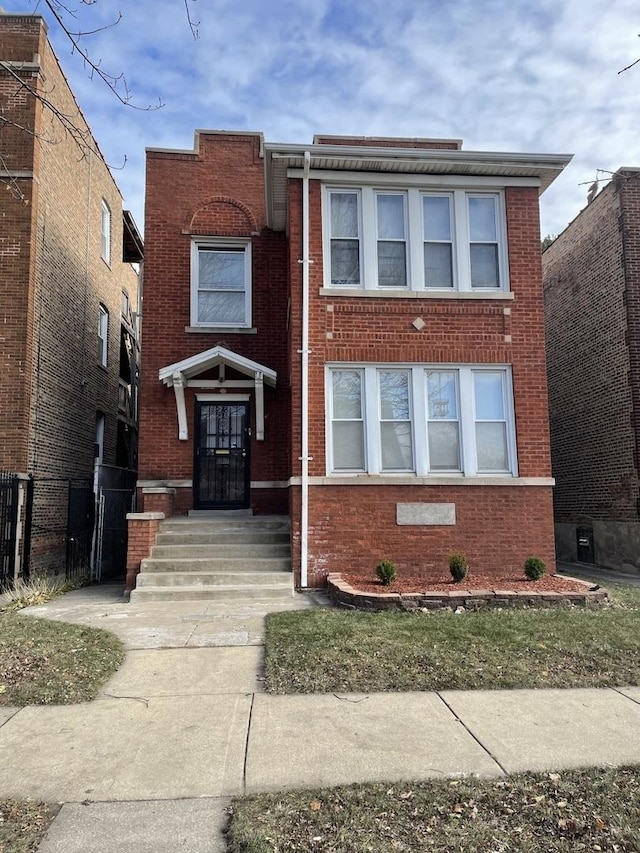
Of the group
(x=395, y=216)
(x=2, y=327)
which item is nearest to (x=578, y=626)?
(x=395, y=216)

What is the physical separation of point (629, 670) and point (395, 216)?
787 cm

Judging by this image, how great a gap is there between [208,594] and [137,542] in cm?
157

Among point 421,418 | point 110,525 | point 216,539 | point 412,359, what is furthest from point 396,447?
point 110,525

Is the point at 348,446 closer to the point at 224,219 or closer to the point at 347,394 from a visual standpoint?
the point at 347,394

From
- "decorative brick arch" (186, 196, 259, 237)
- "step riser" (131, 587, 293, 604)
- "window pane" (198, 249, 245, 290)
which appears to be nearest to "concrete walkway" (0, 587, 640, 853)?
"step riser" (131, 587, 293, 604)

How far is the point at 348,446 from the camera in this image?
33.3ft

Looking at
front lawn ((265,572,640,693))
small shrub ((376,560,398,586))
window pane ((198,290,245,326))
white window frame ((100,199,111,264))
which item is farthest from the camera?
white window frame ((100,199,111,264))

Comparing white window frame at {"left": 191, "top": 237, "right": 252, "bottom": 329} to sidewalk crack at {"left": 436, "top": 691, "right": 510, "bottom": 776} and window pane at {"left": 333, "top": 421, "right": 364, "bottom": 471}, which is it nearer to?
window pane at {"left": 333, "top": 421, "right": 364, "bottom": 471}

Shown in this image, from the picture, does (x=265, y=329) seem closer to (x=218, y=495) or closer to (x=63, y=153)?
(x=218, y=495)

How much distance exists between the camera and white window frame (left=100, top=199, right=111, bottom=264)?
16.9m

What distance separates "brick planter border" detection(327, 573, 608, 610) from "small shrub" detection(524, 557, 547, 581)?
88 cm

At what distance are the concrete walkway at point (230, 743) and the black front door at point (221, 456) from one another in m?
6.43

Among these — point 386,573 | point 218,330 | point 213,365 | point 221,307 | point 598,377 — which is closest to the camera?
point 386,573

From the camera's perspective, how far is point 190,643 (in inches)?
262
